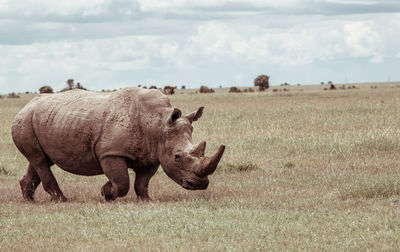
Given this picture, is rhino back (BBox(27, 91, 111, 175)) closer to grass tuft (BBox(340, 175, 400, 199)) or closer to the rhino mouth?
the rhino mouth

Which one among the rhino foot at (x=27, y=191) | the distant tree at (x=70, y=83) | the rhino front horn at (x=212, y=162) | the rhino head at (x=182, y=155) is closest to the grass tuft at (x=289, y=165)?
the rhino head at (x=182, y=155)

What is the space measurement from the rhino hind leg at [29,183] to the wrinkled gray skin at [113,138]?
0.39 meters

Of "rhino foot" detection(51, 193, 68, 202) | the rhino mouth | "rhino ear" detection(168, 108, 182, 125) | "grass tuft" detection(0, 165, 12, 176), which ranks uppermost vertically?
"rhino ear" detection(168, 108, 182, 125)

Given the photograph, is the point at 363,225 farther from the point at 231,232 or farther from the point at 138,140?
the point at 138,140

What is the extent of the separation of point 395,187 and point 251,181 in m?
2.95

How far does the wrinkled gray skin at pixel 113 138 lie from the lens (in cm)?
1067

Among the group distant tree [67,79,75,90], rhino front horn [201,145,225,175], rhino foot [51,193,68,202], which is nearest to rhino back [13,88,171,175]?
rhino foot [51,193,68,202]

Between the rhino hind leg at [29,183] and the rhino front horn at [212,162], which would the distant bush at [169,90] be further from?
the rhino front horn at [212,162]

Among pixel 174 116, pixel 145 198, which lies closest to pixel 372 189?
pixel 174 116

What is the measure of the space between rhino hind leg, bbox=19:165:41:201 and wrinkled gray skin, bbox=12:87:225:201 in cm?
39

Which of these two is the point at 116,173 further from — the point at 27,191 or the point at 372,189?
the point at 372,189

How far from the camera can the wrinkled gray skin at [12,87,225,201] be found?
10672mm

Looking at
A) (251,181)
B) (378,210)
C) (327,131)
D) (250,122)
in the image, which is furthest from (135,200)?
(250,122)

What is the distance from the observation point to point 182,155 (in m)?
10.5
